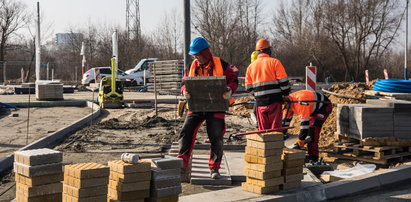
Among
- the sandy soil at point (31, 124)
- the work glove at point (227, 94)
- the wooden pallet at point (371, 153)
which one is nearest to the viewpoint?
the work glove at point (227, 94)

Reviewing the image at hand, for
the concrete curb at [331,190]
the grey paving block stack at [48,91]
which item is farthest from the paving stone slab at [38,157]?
the grey paving block stack at [48,91]

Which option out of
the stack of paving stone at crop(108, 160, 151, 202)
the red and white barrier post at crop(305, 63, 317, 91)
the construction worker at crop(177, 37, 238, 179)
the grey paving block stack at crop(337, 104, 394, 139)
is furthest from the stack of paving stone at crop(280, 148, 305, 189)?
the red and white barrier post at crop(305, 63, 317, 91)

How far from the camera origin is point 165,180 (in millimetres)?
4992

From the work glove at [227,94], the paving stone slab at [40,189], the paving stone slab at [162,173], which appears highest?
the work glove at [227,94]

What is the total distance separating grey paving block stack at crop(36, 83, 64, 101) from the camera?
72.6 feet

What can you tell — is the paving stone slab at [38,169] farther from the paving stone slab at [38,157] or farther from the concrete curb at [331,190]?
the concrete curb at [331,190]

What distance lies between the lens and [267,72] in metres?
7.82

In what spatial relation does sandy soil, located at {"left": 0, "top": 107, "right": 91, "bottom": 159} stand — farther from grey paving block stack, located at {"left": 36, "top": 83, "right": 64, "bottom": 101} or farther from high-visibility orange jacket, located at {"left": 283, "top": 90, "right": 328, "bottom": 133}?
high-visibility orange jacket, located at {"left": 283, "top": 90, "right": 328, "bottom": 133}

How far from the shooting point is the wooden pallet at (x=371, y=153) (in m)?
8.33

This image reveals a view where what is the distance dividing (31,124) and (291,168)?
10064mm

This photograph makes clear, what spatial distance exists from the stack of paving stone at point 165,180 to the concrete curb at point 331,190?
675mm

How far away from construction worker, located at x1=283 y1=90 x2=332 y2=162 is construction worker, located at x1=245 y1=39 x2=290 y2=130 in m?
0.72

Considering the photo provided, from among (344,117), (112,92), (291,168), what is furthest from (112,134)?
(112,92)

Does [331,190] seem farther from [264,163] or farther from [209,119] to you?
[209,119]
